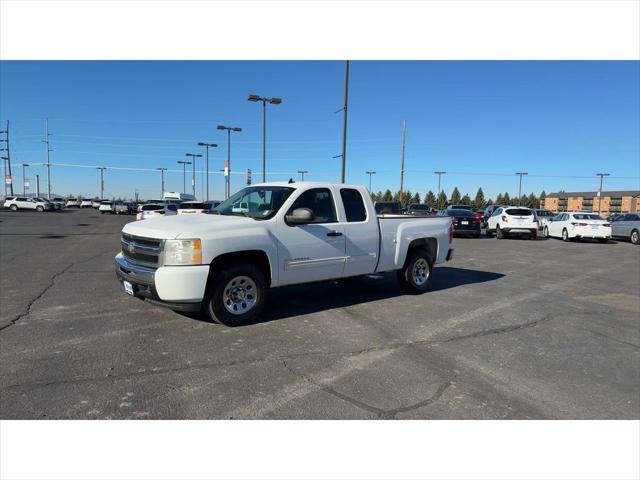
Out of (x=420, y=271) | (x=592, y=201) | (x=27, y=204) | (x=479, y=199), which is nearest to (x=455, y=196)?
(x=479, y=199)

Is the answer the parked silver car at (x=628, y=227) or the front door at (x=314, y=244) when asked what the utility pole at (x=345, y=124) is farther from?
the parked silver car at (x=628, y=227)

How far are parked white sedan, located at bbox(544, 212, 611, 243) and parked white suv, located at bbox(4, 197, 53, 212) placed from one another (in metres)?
55.5

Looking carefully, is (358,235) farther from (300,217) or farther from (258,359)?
(258,359)

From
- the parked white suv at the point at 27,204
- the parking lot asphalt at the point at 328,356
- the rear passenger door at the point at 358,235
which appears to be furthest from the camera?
the parked white suv at the point at 27,204

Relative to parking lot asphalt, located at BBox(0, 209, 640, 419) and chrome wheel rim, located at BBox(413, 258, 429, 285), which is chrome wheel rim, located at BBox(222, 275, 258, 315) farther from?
chrome wheel rim, located at BBox(413, 258, 429, 285)

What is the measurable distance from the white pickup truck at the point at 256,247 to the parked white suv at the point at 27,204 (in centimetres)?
5673

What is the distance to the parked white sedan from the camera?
21297 mm

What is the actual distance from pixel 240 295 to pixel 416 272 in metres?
3.66

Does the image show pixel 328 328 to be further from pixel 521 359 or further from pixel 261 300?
pixel 521 359

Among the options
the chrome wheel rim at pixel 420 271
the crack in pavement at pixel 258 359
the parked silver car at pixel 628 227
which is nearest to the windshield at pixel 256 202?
the crack in pavement at pixel 258 359

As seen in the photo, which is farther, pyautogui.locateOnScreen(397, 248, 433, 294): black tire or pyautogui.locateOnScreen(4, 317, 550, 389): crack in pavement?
pyautogui.locateOnScreen(397, 248, 433, 294): black tire

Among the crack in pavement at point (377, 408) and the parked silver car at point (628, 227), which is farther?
the parked silver car at point (628, 227)

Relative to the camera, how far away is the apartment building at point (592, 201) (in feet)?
369

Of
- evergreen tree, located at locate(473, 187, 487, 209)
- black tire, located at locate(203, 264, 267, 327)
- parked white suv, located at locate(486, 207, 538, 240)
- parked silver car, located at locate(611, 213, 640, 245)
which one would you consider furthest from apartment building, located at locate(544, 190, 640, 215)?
black tire, located at locate(203, 264, 267, 327)
